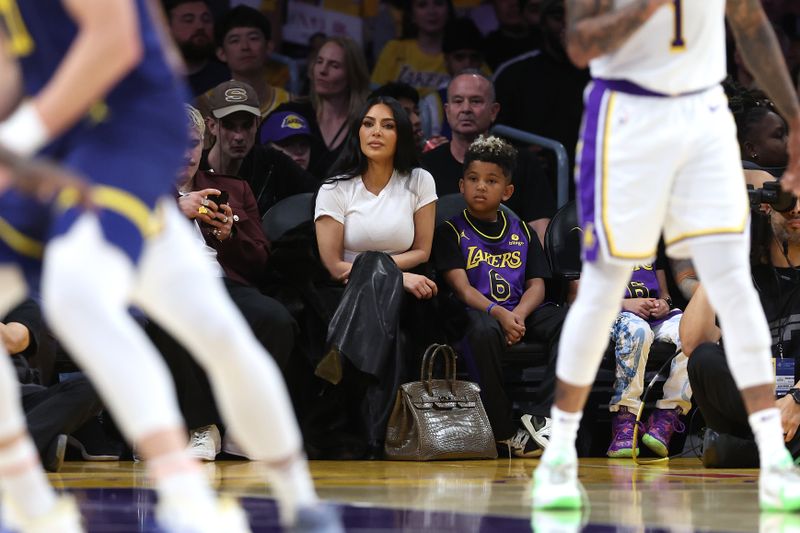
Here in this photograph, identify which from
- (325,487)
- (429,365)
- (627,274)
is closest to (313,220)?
(429,365)

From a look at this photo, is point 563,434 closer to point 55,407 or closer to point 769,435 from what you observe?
point 769,435

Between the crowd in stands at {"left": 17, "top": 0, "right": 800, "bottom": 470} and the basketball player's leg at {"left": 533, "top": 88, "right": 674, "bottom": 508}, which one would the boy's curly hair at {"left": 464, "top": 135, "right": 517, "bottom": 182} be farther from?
the basketball player's leg at {"left": 533, "top": 88, "right": 674, "bottom": 508}

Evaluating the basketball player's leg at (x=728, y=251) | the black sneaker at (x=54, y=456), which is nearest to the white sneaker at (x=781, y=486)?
the basketball player's leg at (x=728, y=251)

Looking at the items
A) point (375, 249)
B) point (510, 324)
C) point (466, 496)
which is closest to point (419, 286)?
point (375, 249)

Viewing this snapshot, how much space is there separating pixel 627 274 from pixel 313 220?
10.8 ft

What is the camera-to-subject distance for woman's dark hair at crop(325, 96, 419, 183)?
24.0ft

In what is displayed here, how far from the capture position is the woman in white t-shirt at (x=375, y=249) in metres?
6.77

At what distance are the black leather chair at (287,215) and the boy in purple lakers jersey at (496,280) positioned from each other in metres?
0.72

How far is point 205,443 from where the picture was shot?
263 inches

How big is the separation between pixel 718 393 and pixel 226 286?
2.46 meters

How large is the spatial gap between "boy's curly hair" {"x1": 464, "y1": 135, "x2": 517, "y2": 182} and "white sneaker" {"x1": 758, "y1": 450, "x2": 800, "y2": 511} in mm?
3707

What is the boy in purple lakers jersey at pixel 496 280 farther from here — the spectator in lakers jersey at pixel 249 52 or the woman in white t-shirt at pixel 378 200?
the spectator in lakers jersey at pixel 249 52

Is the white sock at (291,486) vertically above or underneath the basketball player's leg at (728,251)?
underneath

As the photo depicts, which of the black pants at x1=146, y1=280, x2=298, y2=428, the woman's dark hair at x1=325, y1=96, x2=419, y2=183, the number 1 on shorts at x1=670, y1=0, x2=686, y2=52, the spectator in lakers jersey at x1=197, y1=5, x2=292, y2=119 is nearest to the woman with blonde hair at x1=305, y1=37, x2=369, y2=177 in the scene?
the spectator in lakers jersey at x1=197, y1=5, x2=292, y2=119
